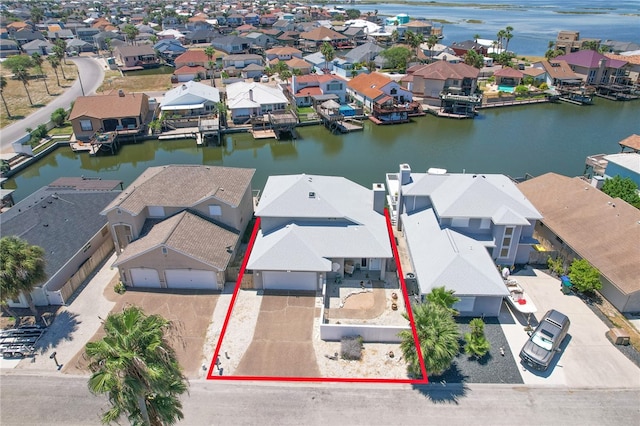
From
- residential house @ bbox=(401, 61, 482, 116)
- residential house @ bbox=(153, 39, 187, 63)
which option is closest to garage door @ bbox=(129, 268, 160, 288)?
residential house @ bbox=(401, 61, 482, 116)

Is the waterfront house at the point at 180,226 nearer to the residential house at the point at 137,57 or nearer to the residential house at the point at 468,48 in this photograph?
the residential house at the point at 137,57

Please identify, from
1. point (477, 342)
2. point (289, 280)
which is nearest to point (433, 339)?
point (477, 342)

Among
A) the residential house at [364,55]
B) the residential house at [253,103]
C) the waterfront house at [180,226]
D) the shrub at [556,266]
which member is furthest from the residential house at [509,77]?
the waterfront house at [180,226]

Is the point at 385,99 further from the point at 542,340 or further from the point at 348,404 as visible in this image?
the point at 348,404

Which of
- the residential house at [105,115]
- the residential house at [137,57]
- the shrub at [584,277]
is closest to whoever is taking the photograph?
the shrub at [584,277]

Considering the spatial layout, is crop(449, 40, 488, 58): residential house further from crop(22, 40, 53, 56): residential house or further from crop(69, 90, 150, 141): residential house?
crop(22, 40, 53, 56): residential house
